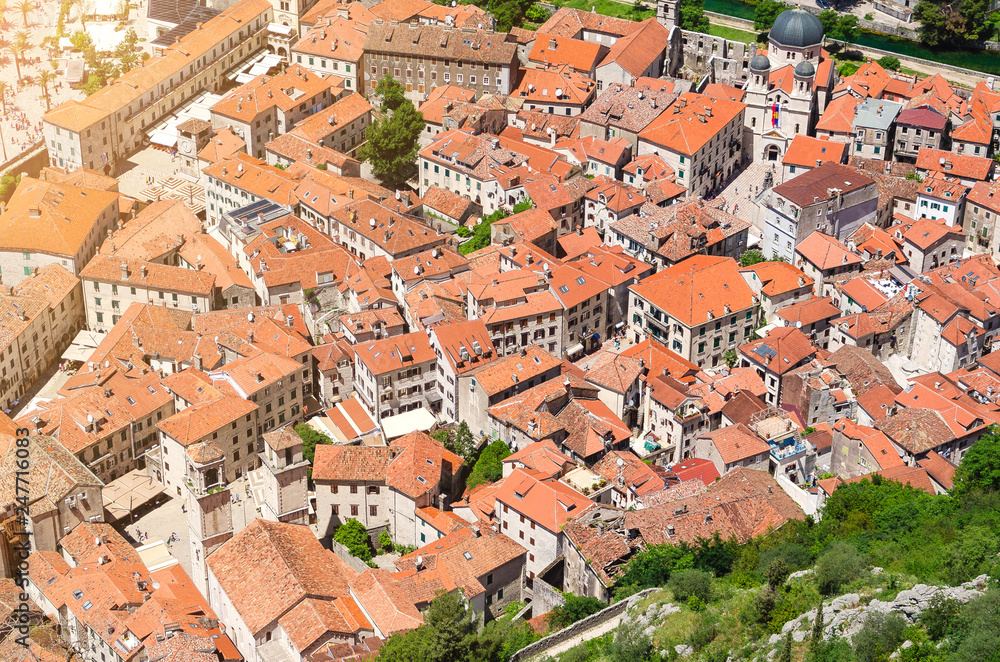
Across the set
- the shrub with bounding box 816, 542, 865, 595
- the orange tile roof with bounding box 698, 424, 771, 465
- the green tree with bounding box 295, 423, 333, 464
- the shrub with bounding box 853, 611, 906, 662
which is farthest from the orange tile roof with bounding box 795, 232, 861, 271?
the shrub with bounding box 853, 611, 906, 662

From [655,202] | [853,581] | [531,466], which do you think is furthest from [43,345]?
[853,581]

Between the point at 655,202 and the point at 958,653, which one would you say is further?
the point at 655,202

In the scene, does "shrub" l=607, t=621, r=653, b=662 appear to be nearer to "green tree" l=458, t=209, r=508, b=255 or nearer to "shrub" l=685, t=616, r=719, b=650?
"shrub" l=685, t=616, r=719, b=650

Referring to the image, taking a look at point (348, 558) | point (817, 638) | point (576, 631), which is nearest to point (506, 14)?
point (348, 558)

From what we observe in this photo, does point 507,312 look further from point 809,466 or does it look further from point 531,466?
point 809,466

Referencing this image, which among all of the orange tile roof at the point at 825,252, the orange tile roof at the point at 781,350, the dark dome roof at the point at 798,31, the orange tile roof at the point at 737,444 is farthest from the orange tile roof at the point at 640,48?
the orange tile roof at the point at 737,444

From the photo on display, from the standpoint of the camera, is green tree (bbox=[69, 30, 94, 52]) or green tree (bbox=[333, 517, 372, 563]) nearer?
green tree (bbox=[333, 517, 372, 563])
